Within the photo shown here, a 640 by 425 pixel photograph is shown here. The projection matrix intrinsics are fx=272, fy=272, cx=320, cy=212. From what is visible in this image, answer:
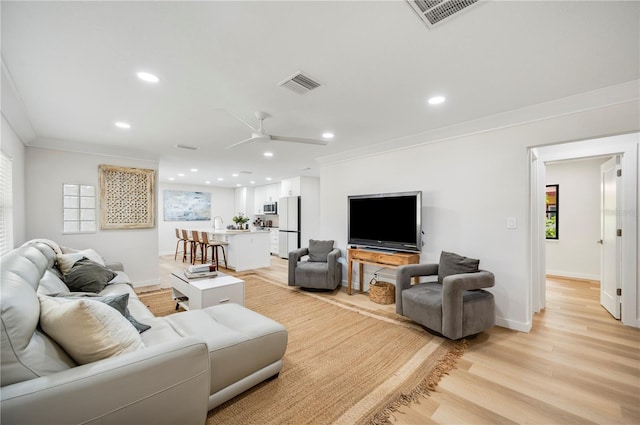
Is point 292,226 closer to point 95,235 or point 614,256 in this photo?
point 95,235

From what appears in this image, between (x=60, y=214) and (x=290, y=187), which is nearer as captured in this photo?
(x=60, y=214)

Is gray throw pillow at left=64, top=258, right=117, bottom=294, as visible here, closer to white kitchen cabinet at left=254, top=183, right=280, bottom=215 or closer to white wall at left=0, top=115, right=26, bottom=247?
white wall at left=0, top=115, right=26, bottom=247

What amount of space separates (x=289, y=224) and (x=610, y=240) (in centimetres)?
649

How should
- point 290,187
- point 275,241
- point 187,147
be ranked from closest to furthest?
point 187,147
point 290,187
point 275,241

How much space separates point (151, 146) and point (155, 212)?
129 cm

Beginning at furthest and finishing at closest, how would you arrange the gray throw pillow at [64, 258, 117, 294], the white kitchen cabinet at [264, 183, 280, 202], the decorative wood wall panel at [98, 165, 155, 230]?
1. the white kitchen cabinet at [264, 183, 280, 202]
2. the decorative wood wall panel at [98, 165, 155, 230]
3. the gray throw pillow at [64, 258, 117, 294]

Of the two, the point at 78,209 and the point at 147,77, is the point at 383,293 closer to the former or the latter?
the point at 147,77

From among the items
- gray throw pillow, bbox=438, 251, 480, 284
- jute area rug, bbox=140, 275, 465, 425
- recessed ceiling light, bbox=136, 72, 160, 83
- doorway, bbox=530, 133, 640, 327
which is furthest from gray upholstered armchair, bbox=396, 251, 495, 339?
recessed ceiling light, bbox=136, 72, 160, 83

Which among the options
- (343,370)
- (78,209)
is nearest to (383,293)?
(343,370)

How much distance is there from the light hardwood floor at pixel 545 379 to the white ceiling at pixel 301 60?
2413 mm

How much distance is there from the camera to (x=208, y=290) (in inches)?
117

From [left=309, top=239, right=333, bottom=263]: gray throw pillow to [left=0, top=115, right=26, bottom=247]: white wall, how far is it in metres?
3.95

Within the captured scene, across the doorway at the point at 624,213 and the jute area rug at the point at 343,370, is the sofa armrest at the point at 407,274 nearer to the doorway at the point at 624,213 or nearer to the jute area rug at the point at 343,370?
the jute area rug at the point at 343,370

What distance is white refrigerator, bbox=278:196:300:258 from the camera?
789cm
